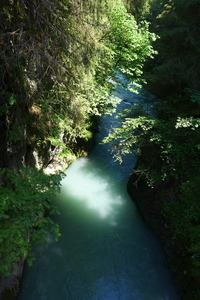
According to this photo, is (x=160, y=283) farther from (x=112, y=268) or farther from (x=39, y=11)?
(x=39, y=11)

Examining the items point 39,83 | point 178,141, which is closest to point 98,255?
point 178,141

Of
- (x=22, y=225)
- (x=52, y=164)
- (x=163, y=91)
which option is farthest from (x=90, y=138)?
(x=22, y=225)

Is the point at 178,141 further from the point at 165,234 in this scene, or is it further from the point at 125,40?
the point at 125,40

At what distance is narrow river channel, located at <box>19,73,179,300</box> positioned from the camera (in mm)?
5828

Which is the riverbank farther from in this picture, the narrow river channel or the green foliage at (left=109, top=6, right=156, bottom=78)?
the green foliage at (left=109, top=6, right=156, bottom=78)

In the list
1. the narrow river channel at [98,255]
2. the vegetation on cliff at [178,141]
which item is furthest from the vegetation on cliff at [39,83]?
the vegetation on cliff at [178,141]

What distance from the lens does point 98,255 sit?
678cm

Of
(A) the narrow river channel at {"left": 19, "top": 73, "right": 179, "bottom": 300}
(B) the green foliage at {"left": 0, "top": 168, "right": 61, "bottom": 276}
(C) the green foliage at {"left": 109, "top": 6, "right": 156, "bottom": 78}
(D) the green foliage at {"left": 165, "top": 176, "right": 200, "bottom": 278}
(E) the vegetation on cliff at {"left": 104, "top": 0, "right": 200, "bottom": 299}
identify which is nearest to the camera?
(B) the green foliage at {"left": 0, "top": 168, "right": 61, "bottom": 276}

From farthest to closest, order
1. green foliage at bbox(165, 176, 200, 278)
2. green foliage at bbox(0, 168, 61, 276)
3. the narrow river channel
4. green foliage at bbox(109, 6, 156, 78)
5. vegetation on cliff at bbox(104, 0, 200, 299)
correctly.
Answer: green foliage at bbox(109, 6, 156, 78)
vegetation on cliff at bbox(104, 0, 200, 299)
the narrow river channel
green foliage at bbox(165, 176, 200, 278)
green foliage at bbox(0, 168, 61, 276)

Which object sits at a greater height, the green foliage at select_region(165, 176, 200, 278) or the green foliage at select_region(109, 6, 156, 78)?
the green foliage at select_region(109, 6, 156, 78)

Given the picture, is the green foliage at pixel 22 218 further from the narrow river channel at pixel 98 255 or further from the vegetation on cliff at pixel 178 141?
the vegetation on cliff at pixel 178 141

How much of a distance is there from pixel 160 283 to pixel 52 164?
6.03 metres

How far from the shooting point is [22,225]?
354 centimetres

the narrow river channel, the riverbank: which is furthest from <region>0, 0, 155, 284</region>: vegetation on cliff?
the riverbank
